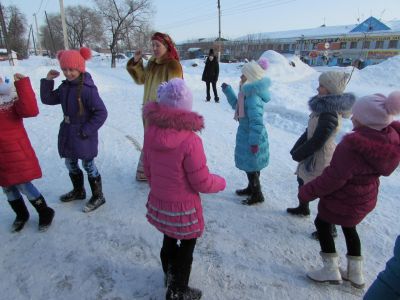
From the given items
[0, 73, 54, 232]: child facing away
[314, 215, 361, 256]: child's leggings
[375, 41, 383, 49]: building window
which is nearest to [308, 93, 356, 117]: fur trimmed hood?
[314, 215, 361, 256]: child's leggings

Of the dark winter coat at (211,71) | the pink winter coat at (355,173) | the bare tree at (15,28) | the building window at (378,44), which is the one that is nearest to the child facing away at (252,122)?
the pink winter coat at (355,173)

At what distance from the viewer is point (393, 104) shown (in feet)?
6.25

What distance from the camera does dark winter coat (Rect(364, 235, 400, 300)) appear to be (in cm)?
160

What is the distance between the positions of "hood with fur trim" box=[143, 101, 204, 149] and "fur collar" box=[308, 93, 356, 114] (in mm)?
1301

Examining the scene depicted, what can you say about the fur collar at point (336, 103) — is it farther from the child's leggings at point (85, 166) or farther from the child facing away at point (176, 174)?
the child's leggings at point (85, 166)

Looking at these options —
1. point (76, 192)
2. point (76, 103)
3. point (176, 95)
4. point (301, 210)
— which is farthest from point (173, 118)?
point (76, 192)

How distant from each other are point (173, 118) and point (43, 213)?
197 centimetres

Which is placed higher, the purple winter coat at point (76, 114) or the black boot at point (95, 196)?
the purple winter coat at point (76, 114)

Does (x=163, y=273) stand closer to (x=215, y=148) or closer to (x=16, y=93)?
(x=16, y=93)

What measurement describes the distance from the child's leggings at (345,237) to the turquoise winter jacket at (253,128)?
1134 mm

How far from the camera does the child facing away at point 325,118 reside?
265 centimetres

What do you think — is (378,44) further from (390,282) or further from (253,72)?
(390,282)

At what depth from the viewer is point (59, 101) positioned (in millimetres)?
3127

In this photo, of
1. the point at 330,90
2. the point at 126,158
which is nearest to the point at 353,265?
the point at 330,90
